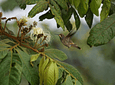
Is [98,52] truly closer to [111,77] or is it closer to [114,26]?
[111,77]

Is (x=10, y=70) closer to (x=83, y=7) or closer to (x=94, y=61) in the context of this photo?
(x=83, y=7)

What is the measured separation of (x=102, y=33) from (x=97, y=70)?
5.11 ft

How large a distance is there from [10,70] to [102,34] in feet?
0.64

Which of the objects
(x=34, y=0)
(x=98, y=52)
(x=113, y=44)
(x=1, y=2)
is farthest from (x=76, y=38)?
(x=34, y=0)

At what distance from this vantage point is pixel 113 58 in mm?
1681

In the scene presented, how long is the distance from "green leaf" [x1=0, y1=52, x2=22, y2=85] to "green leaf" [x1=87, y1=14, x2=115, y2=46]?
0.15 meters

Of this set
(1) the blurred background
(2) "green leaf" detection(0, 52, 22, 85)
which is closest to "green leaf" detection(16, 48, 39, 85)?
(2) "green leaf" detection(0, 52, 22, 85)

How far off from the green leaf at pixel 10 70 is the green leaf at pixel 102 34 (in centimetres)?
15

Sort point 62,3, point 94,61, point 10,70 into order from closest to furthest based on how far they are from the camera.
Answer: point 10,70
point 62,3
point 94,61

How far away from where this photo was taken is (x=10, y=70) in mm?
253

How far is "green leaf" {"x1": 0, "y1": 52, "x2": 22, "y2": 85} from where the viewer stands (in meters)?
0.24

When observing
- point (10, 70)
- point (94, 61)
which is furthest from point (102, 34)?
point (94, 61)

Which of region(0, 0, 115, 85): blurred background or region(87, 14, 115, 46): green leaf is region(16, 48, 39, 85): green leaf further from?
region(0, 0, 115, 85): blurred background

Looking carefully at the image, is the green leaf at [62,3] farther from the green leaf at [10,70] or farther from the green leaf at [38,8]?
the green leaf at [10,70]
